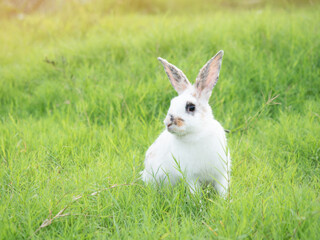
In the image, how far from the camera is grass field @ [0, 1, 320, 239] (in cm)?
261

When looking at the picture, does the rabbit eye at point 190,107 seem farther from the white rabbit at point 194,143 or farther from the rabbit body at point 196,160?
the rabbit body at point 196,160

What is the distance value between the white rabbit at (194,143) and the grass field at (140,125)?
161mm

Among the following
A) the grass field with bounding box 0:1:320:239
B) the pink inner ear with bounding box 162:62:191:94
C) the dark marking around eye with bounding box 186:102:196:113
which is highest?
the pink inner ear with bounding box 162:62:191:94

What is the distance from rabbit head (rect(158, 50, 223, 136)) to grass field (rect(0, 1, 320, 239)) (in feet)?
1.78

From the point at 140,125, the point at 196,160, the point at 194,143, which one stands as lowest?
the point at 140,125

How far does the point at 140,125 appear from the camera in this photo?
4.25 m

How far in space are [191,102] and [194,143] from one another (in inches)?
13.5

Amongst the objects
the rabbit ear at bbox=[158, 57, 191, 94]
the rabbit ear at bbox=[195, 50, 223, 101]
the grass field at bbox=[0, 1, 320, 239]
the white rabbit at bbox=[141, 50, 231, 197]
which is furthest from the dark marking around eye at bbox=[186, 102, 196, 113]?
the grass field at bbox=[0, 1, 320, 239]

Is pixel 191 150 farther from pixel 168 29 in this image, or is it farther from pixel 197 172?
pixel 168 29

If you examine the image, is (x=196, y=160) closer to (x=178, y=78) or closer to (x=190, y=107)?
(x=190, y=107)

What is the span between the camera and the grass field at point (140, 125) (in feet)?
8.55

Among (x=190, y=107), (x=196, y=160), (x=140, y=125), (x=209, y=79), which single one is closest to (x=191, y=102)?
(x=190, y=107)

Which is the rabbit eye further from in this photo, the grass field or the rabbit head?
the grass field

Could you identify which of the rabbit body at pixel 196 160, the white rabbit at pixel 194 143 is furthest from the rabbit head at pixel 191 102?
the rabbit body at pixel 196 160
